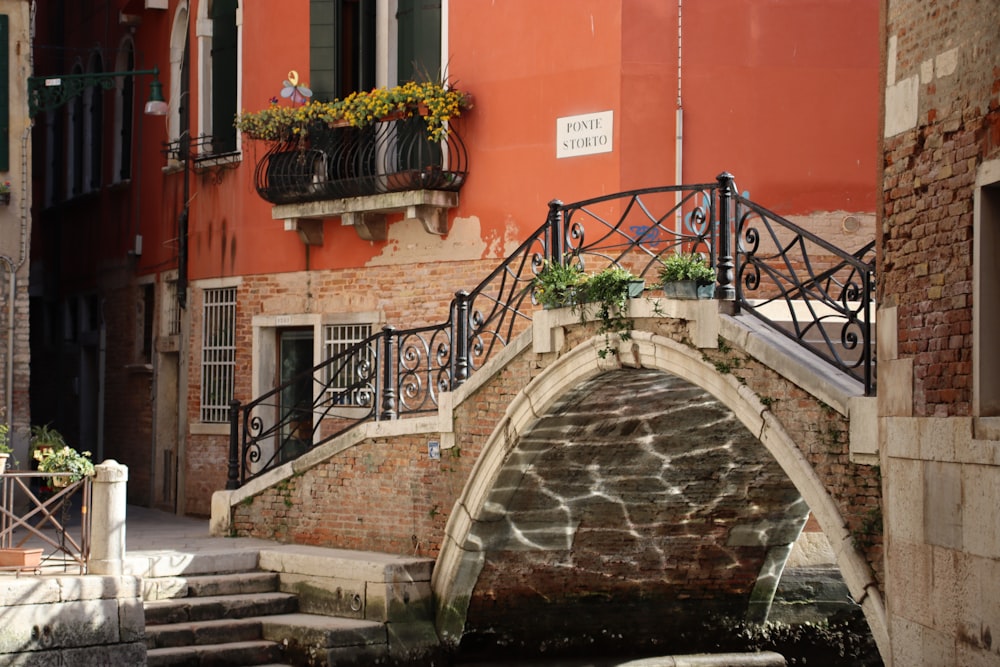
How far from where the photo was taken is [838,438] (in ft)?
26.3

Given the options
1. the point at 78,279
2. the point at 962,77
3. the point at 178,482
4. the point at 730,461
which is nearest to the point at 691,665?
the point at 730,461

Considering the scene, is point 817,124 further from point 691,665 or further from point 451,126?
point 691,665

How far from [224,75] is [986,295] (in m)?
10.9

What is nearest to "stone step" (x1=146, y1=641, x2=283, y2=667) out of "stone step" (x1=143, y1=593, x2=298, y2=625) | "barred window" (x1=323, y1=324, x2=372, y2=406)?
"stone step" (x1=143, y1=593, x2=298, y2=625)

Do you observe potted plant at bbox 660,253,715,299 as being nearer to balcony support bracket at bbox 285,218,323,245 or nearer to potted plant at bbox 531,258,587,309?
potted plant at bbox 531,258,587,309

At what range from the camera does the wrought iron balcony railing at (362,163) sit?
13641 mm

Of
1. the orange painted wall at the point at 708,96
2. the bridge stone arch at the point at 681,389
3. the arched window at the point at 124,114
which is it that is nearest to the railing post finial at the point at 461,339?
the bridge stone arch at the point at 681,389

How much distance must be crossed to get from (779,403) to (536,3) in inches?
226

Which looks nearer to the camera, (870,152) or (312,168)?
(870,152)

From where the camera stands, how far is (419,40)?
14.1 meters

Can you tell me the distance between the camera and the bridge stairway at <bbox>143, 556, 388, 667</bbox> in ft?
36.4

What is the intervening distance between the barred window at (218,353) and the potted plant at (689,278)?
24.7ft

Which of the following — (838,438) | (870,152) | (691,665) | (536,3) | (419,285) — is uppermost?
(536,3)

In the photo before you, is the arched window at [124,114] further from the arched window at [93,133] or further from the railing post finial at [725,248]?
the railing post finial at [725,248]
